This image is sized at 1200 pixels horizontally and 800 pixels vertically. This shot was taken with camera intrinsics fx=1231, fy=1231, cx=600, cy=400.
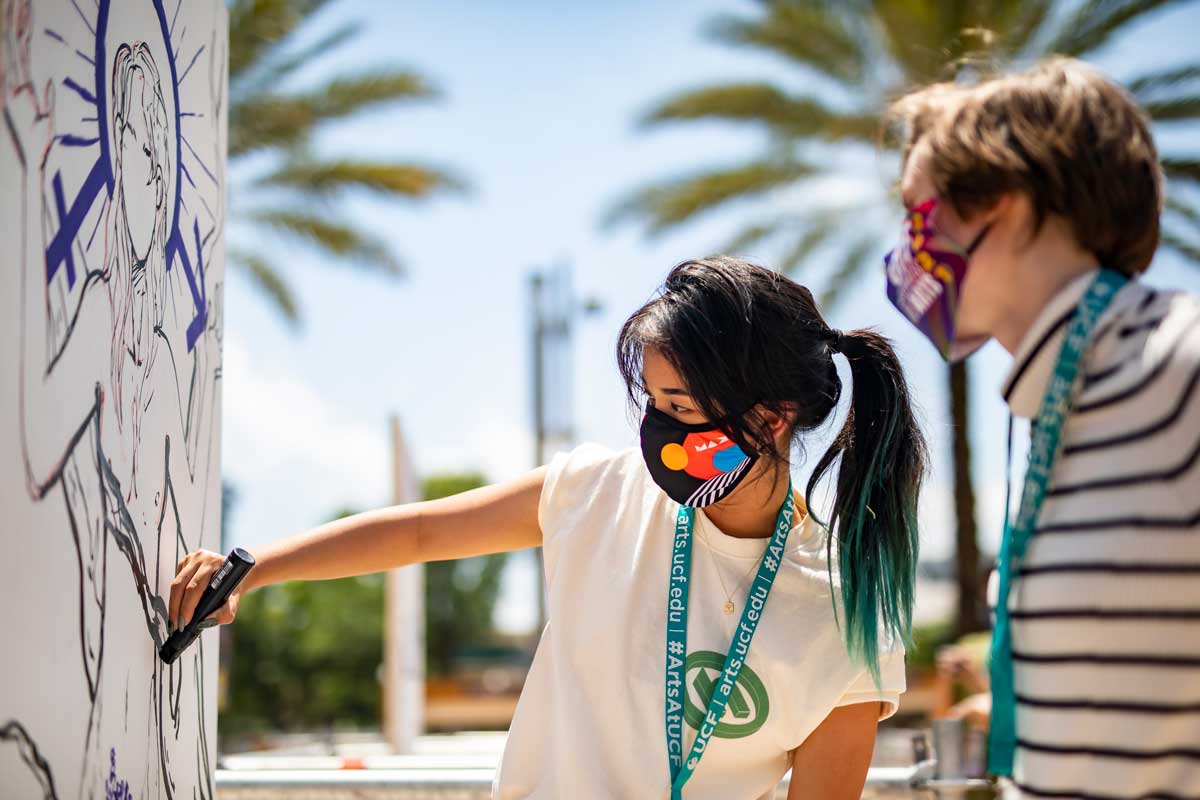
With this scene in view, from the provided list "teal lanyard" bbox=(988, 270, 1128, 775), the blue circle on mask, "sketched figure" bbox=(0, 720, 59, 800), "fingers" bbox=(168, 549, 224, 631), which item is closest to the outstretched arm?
"fingers" bbox=(168, 549, 224, 631)

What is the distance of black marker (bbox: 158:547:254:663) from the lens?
233cm

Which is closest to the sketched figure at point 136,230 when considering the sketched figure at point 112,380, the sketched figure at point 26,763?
the sketched figure at point 112,380

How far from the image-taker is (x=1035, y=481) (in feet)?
5.20

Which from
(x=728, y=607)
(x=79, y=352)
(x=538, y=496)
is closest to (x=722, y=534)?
(x=728, y=607)

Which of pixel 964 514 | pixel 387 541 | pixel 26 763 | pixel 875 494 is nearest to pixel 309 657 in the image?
pixel 964 514

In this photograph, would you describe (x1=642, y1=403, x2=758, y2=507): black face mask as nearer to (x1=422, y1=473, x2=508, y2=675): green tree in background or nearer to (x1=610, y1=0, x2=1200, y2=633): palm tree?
(x1=610, y1=0, x2=1200, y2=633): palm tree

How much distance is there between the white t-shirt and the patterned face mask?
0.87 m

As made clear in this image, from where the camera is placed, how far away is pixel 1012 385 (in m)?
1.66

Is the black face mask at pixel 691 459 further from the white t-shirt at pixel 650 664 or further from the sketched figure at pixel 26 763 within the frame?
the sketched figure at pixel 26 763

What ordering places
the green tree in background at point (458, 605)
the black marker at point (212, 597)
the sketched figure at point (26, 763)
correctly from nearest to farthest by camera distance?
the sketched figure at point (26, 763), the black marker at point (212, 597), the green tree in background at point (458, 605)

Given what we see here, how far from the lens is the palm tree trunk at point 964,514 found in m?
11.6

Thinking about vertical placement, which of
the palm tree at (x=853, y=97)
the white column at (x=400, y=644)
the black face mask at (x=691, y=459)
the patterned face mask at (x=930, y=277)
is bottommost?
the white column at (x=400, y=644)

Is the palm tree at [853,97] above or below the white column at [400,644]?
above

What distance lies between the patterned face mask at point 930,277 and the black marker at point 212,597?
4.25 ft
